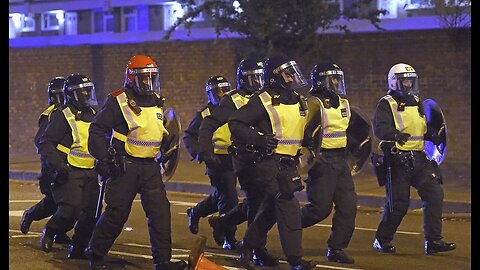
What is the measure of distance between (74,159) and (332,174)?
8.92ft

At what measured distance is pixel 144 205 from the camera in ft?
30.0

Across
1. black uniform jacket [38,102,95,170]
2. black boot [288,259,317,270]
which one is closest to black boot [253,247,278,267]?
black boot [288,259,317,270]

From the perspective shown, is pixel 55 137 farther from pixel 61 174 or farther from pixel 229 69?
pixel 229 69

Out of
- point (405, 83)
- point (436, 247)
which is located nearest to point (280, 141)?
point (405, 83)

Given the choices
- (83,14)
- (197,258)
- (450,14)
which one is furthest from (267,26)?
(83,14)

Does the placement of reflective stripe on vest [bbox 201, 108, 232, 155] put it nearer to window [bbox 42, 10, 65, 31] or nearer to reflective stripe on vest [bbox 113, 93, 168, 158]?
reflective stripe on vest [bbox 113, 93, 168, 158]

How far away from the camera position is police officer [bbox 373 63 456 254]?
34.6 ft

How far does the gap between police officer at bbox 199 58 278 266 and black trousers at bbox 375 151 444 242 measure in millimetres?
1572

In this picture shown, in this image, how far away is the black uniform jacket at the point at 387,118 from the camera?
10469 mm

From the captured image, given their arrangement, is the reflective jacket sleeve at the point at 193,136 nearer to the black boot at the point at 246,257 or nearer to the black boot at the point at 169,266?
the black boot at the point at 246,257

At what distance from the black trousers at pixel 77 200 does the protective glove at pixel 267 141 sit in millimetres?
2144

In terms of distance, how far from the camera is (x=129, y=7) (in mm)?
42094

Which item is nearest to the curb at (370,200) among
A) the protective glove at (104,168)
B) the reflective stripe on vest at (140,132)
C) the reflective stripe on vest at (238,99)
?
the reflective stripe on vest at (238,99)

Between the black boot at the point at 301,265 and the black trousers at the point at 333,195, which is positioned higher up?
the black trousers at the point at 333,195
